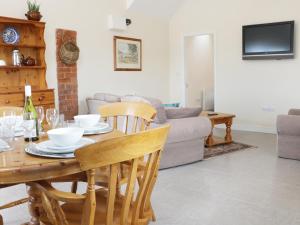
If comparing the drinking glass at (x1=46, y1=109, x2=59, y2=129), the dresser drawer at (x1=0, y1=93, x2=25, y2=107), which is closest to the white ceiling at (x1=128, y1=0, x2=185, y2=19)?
the dresser drawer at (x1=0, y1=93, x2=25, y2=107)

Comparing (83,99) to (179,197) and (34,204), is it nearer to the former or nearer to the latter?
(179,197)

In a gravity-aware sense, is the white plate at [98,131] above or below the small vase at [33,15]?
below

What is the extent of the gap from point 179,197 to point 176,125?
1111 millimetres

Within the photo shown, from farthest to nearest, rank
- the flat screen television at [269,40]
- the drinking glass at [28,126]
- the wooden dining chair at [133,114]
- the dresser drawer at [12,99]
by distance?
the flat screen television at [269,40] < the dresser drawer at [12,99] < the wooden dining chair at [133,114] < the drinking glass at [28,126]

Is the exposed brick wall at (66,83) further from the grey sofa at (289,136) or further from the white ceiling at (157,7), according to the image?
the grey sofa at (289,136)

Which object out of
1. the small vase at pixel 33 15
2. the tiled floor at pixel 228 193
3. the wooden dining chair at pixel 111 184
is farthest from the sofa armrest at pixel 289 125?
the small vase at pixel 33 15

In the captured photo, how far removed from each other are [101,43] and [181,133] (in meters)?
3.01

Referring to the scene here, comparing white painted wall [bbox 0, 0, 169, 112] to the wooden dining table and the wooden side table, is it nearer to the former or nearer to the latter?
the wooden side table

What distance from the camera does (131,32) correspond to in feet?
22.4

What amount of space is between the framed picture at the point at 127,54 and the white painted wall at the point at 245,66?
126 cm

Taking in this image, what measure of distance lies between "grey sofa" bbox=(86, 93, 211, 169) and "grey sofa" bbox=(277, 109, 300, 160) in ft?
2.97

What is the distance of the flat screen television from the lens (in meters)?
5.95

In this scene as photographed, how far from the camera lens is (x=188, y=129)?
4051mm

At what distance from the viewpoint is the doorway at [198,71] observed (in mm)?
7879
